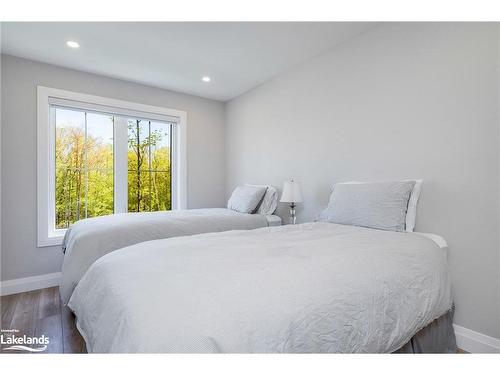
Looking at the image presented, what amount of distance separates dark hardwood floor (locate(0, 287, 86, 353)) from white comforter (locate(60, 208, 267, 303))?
0.21 meters

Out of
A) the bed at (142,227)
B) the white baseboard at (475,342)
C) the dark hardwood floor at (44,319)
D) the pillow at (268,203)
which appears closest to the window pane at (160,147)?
the bed at (142,227)

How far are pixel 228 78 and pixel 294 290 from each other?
300 cm

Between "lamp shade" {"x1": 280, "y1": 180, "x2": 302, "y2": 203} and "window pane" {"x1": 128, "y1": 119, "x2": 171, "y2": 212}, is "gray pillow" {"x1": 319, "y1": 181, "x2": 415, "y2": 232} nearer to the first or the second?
"lamp shade" {"x1": 280, "y1": 180, "x2": 302, "y2": 203}

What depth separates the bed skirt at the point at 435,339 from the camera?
131 cm

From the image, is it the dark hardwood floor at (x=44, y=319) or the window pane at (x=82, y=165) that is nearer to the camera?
the dark hardwood floor at (x=44, y=319)

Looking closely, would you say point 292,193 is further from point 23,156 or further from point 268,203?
point 23,156

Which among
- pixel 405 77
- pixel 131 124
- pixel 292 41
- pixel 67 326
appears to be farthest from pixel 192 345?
pixel 131 124

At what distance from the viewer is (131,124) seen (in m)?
3.54

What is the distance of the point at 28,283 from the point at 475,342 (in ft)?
13.1

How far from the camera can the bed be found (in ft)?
6.65

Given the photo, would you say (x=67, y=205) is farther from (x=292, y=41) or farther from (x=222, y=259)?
(x=292, y=41)

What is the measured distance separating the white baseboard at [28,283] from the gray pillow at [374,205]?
121 inches

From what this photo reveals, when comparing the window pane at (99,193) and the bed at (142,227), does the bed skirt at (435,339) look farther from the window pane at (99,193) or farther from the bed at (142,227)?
the window pane at (99,193)

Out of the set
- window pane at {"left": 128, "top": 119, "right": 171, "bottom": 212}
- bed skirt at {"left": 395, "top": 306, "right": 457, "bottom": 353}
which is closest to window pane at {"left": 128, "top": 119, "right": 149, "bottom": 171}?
window pane at {"left": 128, "top": 119, "right": 171, "bottom": 212}
